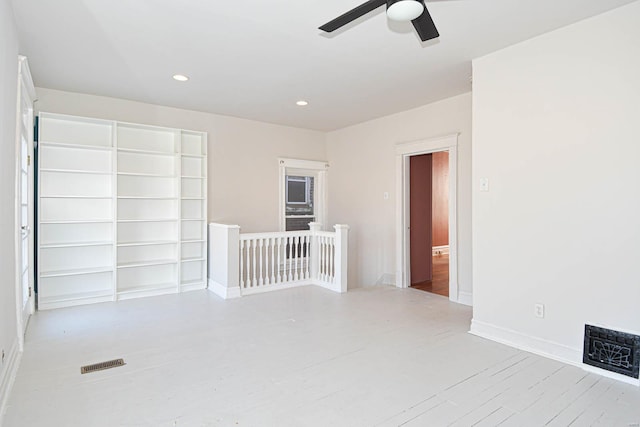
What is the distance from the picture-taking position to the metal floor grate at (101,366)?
2607mm

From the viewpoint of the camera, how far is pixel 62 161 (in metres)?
4.38

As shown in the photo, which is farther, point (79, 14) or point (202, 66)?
point (202, 66)

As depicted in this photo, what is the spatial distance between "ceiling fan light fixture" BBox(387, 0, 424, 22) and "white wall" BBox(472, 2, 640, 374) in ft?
5.19

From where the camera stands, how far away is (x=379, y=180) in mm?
5684

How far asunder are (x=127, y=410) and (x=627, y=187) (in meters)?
3.62

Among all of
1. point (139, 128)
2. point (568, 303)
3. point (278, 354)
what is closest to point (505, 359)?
point (568, 303)

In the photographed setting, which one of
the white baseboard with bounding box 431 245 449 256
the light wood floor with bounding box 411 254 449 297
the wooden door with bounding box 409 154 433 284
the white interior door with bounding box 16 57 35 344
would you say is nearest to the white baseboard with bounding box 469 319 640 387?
the light wood floor with bounding box 411 254 449 297

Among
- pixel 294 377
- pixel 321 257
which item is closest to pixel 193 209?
pixel 321 257

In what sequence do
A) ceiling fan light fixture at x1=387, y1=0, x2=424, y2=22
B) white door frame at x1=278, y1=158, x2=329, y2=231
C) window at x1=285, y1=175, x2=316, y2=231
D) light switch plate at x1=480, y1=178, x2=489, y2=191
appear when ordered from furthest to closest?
1. window at x1=285, y1=175, x2=316, y2=231
2. white door frame at x1=278, y1=158, x2=329, y2=231
3. light switch plate at x1=480, y1=178, x2=489, y2=191
4. ceiling fan light fixture at x1=387, y1=0, x2=424, y2=22

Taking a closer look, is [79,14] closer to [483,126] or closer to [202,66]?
[202,66]

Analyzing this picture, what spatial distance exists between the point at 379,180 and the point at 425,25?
11.7ft

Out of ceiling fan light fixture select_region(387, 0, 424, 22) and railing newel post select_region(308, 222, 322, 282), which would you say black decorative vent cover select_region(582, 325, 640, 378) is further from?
railing newel post select_region(308, 222, 322, 282)

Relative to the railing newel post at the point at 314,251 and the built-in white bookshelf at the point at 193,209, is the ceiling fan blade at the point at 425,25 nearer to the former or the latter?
the railing newel post at the point at 314,251

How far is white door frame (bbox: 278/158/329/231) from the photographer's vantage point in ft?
20.3
